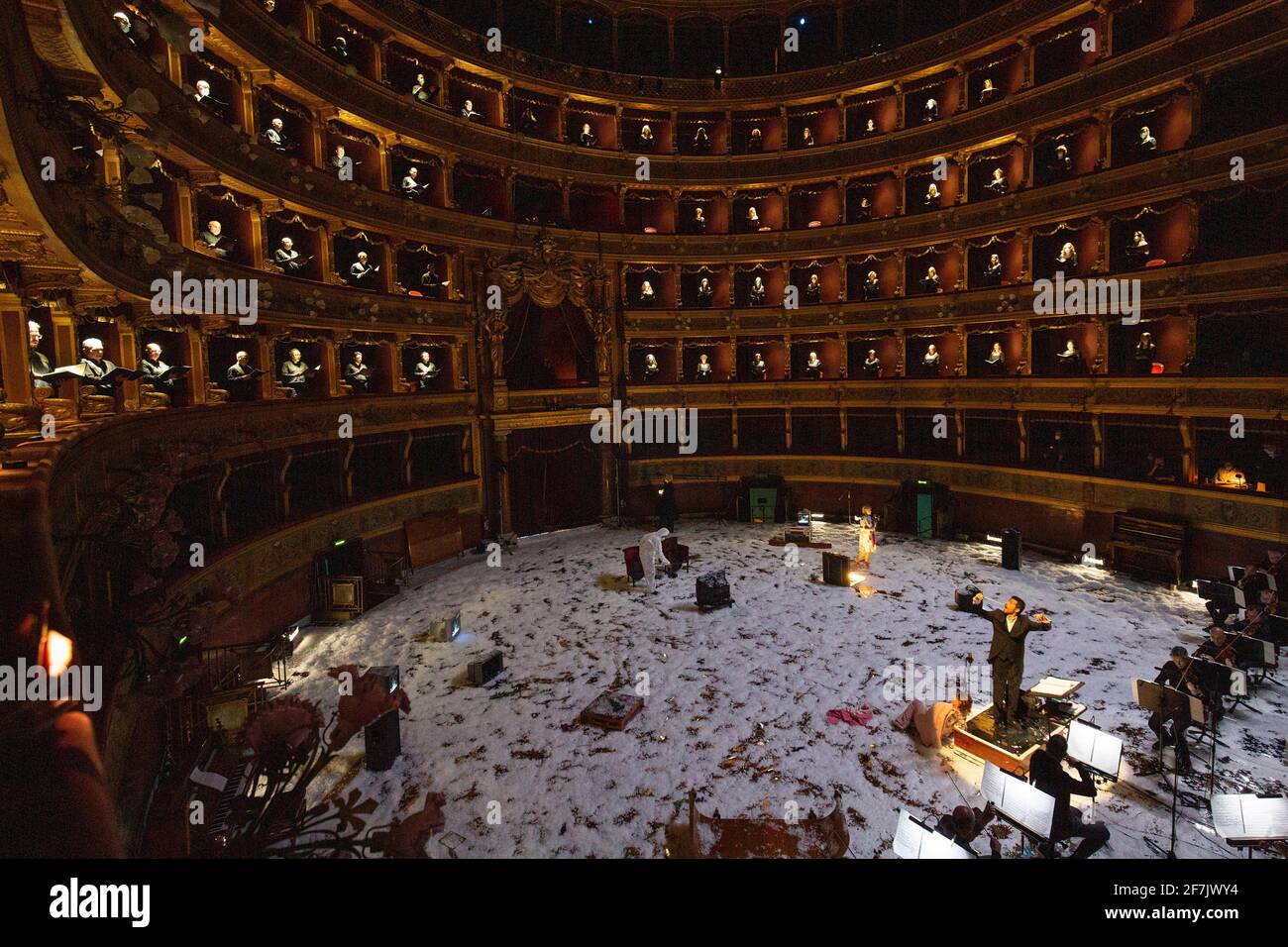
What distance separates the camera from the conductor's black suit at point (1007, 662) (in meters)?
10.4

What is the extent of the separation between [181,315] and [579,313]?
15756 mm

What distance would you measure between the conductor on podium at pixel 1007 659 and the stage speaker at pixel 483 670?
9067 millimetres

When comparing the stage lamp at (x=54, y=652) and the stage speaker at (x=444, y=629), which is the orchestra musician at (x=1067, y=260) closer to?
the stage speaker at (x=444, y=629)

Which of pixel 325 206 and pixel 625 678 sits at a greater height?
pixel 325 206

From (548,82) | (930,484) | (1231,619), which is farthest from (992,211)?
(548,82)

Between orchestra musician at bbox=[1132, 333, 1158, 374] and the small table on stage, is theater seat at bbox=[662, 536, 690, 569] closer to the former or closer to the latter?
the small table on stage

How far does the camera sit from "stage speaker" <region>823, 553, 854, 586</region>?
18.3 m

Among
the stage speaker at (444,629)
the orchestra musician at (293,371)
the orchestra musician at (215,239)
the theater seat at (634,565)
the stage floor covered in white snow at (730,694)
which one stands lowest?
the stage floor covered in white snow at (730,694)

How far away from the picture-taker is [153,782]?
327 inches

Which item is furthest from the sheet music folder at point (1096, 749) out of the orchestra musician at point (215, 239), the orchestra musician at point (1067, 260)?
the orchestra musician at point (215, 239)

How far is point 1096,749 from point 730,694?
18.6 ft

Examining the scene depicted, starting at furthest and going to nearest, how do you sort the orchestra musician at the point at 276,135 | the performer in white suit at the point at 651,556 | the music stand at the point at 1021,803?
the performer in white suit at the point at 651,556, the orchestra musician at the point at 276,135, the music stand at the point at 1021,803

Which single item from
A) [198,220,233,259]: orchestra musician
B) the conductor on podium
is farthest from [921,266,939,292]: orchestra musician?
[198,220,233,259]: orchestra musician
